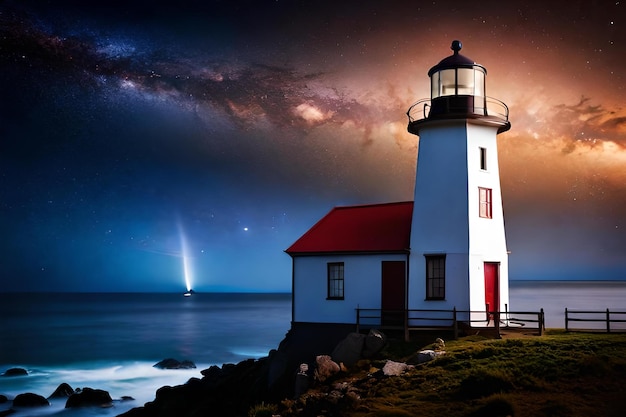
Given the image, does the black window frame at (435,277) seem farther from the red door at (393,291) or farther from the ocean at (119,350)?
the ocean at (119,350)

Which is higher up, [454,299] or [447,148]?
[447,148]

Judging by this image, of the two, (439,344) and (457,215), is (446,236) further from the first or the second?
(439,344)

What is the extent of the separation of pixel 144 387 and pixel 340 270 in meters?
17.8

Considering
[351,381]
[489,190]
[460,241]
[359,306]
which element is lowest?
[351,381]

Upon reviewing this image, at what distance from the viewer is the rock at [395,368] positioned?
17686 mm

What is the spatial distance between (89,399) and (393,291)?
16.1 metres

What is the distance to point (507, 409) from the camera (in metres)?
13.4

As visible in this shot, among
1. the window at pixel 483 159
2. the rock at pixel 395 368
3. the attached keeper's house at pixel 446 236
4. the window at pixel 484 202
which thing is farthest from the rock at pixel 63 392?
the window at pixel 483 159

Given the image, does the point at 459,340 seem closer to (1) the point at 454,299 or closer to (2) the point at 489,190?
(1) the point at 454,299

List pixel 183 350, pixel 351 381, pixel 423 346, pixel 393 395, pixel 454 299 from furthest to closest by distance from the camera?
pixel 183 350 → pixel 454 299 → pixel 423 346 → pixel 351 381 → pixel 393 395

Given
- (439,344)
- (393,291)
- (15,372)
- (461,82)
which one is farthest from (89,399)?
(461,82)

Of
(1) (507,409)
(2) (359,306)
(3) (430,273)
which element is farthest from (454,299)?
(1) (507,409)

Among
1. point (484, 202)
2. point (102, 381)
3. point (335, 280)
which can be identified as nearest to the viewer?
point (484, 202)

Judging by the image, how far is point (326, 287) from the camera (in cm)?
2534
